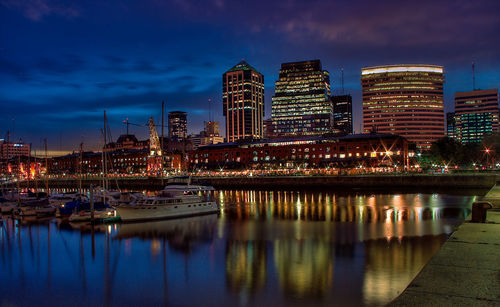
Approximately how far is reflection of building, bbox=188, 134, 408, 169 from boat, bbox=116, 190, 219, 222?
93.2 metres

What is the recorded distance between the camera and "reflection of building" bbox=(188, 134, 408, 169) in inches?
5694

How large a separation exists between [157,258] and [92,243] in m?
9.95

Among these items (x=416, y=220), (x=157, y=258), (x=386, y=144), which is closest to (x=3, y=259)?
(x=157, y=258)

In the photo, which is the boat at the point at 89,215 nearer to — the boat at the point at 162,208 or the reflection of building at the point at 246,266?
the boat at the point at 162,208

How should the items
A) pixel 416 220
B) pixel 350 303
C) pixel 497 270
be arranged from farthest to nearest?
pixel 416 220 → pixel 350 303 → pixel 497 270

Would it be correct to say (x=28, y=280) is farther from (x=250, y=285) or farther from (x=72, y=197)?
(x=72, y=197)

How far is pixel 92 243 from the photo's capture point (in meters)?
38.5

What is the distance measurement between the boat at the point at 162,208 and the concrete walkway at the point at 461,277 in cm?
3840

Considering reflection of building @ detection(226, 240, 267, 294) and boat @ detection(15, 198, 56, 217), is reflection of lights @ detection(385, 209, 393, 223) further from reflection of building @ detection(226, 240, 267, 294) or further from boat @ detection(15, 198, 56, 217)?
boat @ detection(15, 198, 56, 217)

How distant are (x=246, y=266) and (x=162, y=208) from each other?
24.0m

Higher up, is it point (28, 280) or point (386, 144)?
point (386, 144)

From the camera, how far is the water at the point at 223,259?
2277 cm

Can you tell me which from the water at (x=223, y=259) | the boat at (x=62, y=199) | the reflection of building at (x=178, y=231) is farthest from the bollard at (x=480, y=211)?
the boat at (x=62, y=199)

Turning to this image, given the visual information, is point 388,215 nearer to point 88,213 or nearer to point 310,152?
point 88,213
